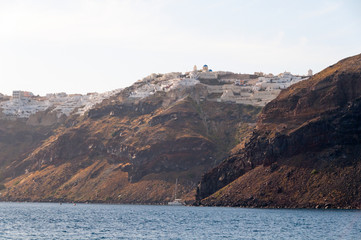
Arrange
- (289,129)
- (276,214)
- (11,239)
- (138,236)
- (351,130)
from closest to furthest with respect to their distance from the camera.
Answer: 1. (11,239)
2. (138,236)
3. (276,214)
4. (351,130)
5. (289,129)

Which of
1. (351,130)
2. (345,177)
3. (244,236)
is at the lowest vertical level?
(244,236)

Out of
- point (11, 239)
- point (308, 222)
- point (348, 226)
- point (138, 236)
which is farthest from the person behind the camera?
point (308, 222)

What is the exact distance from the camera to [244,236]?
10906 centimetres

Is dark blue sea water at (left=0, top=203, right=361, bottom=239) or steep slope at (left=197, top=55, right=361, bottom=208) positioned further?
steep slope at (left=197, top=55, right=361, bottom=208)

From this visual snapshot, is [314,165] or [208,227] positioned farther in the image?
[314,165]

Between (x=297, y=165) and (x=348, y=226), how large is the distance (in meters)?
66.4

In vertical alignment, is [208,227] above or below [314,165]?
below

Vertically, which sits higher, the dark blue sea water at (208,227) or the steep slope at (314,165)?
the steep slope at (314,165)

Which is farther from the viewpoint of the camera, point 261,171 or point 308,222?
point 261,171

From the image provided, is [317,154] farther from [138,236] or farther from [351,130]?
[138,236]

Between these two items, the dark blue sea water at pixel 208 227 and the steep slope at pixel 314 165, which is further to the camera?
the steep slope at pixel 314 165

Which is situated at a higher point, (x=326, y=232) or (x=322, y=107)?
(x=322, y=107)

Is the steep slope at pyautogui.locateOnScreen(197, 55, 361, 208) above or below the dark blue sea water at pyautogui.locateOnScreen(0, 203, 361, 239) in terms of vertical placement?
above

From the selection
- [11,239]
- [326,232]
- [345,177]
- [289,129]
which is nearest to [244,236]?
[326,232]
